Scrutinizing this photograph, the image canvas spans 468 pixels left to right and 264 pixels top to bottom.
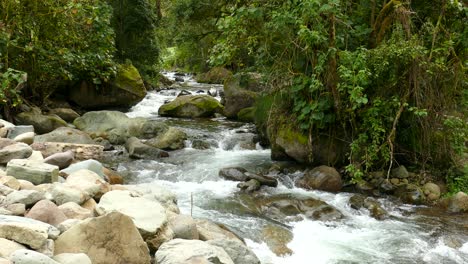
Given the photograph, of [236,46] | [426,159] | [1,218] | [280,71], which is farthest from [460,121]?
[1,218]

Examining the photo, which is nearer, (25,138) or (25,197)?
(25,197)

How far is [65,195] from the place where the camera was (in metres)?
4.23

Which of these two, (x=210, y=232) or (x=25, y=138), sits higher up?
(x=25, y=138)

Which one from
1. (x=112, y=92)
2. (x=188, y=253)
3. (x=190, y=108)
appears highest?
(x=188, y=253)

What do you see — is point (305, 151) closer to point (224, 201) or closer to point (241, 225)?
point (224, 201)

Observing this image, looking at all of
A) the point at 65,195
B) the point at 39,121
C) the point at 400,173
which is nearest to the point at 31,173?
the point at 65,195

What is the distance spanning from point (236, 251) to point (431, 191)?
4679 mm

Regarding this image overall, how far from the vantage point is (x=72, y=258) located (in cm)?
308

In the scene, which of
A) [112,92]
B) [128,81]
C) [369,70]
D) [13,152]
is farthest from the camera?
[128,81]

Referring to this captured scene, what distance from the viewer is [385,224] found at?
6598 mm

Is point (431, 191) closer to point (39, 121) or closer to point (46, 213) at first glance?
point (46, 213)

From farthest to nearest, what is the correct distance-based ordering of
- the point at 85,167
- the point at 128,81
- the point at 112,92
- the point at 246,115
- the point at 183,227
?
the point at 128,81 < the point at 112,92 < the point at 246,115 < the point at 85,167 < the point at 183,227

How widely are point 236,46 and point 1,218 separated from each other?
18.4ft

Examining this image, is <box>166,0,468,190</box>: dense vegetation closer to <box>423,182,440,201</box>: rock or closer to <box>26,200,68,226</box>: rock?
<box>423,182,440,201</box>: rock
